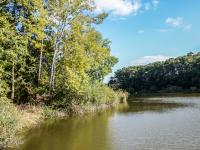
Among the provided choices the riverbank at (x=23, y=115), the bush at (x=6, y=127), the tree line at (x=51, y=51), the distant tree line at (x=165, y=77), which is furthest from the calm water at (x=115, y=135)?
Answer: the distant tree line at (x=165, y=77)

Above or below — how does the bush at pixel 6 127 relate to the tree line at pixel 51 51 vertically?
below

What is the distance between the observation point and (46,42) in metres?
41.2

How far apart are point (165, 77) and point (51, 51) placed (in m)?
89.6

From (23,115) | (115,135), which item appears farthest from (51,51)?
(115,135)

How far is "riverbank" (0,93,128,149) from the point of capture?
20.9 meters

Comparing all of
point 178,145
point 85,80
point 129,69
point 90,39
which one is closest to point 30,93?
point 85,80

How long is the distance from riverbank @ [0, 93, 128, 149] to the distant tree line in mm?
69496

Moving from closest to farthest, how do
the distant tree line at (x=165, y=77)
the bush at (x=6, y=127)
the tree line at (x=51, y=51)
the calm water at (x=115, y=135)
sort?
the bush at (x=6, y=127), the calm water at (x=115, y=135), the tree line at (x=51, y=51), the distant tree line at (x=165, y=77)

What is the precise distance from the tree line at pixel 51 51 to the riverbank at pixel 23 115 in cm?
113

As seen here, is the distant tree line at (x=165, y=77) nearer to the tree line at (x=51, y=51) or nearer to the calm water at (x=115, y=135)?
the tree line at (x=51, y=51)

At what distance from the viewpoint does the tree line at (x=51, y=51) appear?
35438 millimetres

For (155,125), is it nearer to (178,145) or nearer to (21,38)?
(178,145)

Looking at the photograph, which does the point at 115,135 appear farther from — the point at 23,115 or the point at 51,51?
the point at 51,51

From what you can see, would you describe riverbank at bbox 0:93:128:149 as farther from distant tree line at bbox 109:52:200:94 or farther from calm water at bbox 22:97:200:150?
distant tree line at bbox 109:52:200:94
